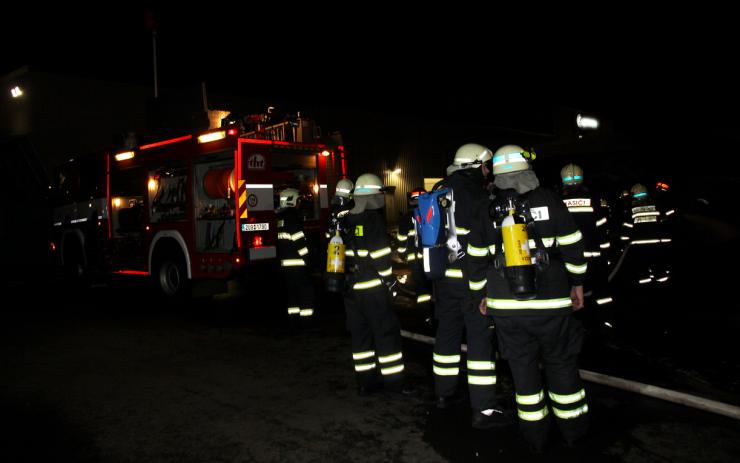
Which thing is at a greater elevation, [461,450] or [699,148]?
[699,148]

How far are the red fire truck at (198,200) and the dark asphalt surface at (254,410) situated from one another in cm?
158

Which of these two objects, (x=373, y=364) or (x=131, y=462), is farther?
(x=373, y=364)

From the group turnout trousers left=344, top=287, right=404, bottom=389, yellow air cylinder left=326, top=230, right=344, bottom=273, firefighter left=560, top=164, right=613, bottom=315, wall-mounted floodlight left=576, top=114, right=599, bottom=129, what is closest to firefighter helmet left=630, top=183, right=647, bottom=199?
firefighter left=560, top=164, right=613, bottom=315

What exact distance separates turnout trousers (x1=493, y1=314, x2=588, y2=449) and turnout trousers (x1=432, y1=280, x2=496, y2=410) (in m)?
0.43

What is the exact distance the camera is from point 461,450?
325 cm

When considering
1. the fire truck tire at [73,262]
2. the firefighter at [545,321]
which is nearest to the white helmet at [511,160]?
the firefighter at [545,321]

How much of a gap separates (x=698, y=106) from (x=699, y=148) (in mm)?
2772

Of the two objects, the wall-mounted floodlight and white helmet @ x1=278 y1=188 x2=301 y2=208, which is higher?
the wall-mounted floodlight

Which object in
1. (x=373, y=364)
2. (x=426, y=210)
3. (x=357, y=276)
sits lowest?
(x=373, y=364)

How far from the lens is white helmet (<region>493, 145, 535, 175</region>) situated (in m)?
3.29

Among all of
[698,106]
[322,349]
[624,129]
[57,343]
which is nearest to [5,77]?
[57,343]

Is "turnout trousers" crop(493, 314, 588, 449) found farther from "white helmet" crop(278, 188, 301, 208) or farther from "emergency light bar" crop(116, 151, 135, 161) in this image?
"emergency light bar" crop(116, 151, 135, 161)

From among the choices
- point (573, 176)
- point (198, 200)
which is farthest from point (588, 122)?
point (198, 200)

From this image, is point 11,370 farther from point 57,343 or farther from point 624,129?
point 624,129
